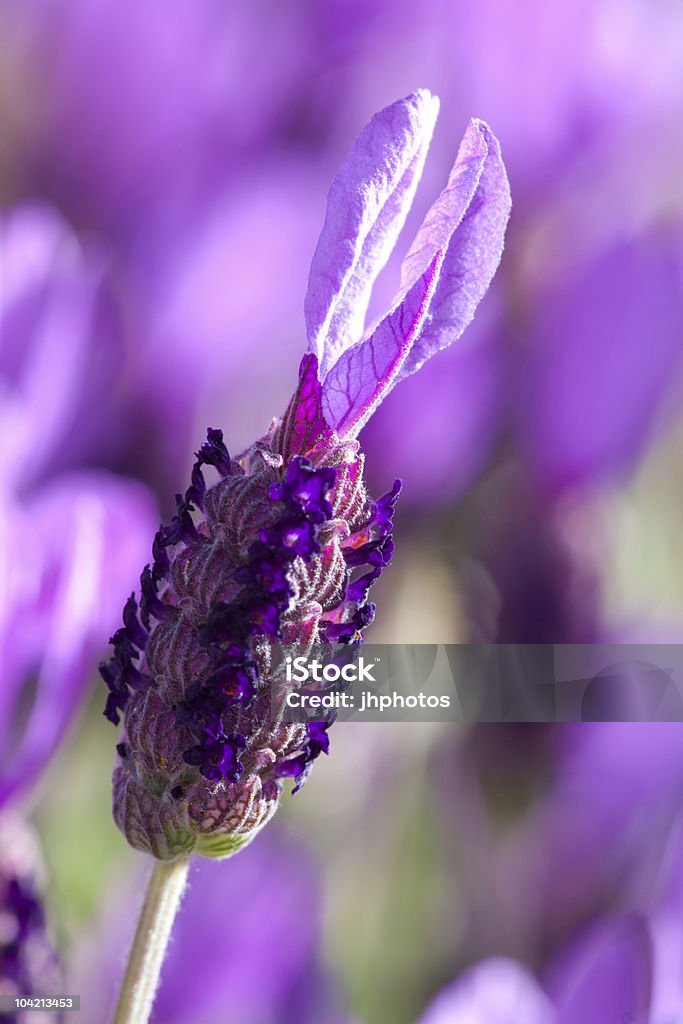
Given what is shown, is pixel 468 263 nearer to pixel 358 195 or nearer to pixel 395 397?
pixel 358 195

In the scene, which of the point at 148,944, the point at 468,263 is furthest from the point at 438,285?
the point at 148,944

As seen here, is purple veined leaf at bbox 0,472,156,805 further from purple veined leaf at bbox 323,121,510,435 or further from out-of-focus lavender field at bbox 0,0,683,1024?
purple veined leaf at bbox 323,121,510,435

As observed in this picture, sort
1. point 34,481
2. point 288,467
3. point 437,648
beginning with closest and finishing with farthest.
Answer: point 288,467, point 437,648, point 34,481

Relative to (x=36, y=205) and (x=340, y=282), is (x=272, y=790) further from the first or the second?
(x=36, y=205)

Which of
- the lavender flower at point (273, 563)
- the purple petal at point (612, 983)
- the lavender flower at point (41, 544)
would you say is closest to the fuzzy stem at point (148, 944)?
the lavender flower at point (273, 563)

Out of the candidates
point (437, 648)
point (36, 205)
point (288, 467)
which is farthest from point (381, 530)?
point (36, 205)

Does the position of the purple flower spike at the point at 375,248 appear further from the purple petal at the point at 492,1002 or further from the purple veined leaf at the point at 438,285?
the purple petal at the point at 492,1002

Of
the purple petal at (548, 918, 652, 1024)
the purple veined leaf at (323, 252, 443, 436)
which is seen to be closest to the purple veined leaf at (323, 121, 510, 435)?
the purple veined leaf at (323, 252, 443, 436)
